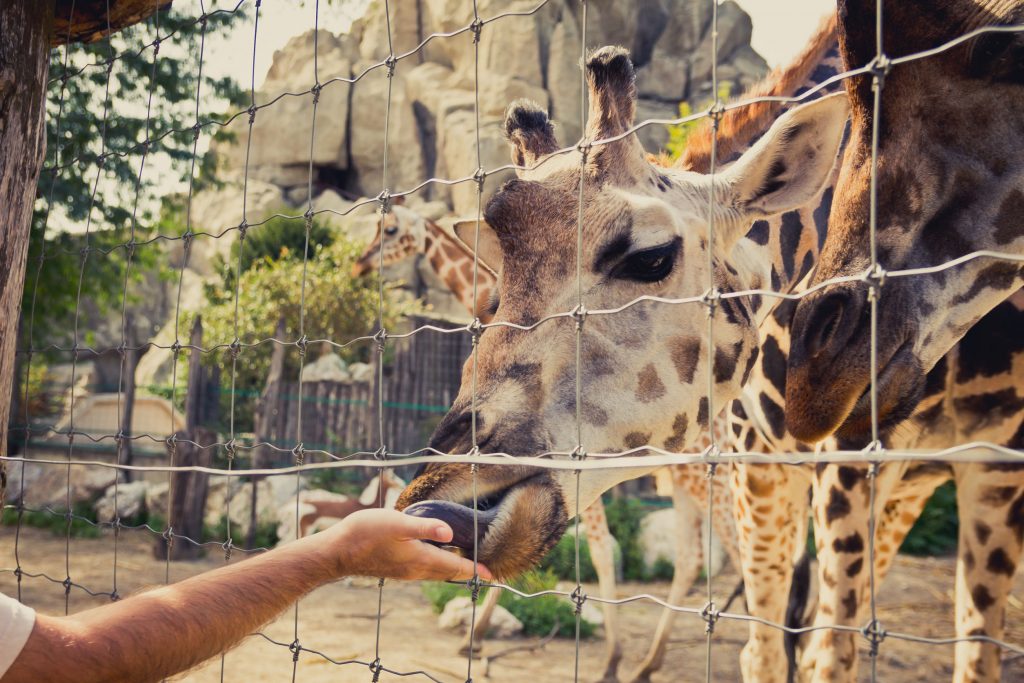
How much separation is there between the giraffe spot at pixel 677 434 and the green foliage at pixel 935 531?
763 centimetres

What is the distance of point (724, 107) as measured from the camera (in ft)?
5.56

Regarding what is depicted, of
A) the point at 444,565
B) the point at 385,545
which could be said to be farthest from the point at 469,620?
the point at 385,545

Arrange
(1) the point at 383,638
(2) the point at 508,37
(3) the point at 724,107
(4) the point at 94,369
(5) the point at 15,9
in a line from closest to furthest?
(3) the point at 724,107 < (5) the point at 15,9 < (1) the point at 383,638 < (4) the point at 94,369 < (2) the point at 508,37

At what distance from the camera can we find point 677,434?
2.21 metres

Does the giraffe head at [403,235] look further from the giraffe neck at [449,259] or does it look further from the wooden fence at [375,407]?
the wooden fence at [375,407]

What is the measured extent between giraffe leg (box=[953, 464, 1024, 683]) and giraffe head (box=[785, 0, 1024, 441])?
120 centimetres

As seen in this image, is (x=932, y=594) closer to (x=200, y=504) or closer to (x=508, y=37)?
(x=200, y=504)

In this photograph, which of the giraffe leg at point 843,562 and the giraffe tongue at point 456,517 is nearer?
the giraffe tongue at point 456,517

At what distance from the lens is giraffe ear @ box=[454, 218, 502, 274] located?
252cm

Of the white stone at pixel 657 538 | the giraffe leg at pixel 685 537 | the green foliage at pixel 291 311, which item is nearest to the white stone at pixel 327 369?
the green foliage at pixel 291 311

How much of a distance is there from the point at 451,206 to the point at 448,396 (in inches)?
548

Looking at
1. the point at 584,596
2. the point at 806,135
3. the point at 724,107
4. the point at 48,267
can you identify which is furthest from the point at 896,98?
the point at 48,267

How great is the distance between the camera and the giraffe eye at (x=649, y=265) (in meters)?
2.15

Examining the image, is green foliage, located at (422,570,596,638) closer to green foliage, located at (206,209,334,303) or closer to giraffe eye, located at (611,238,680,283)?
giraffe eye, located at (611,238,680,283)
